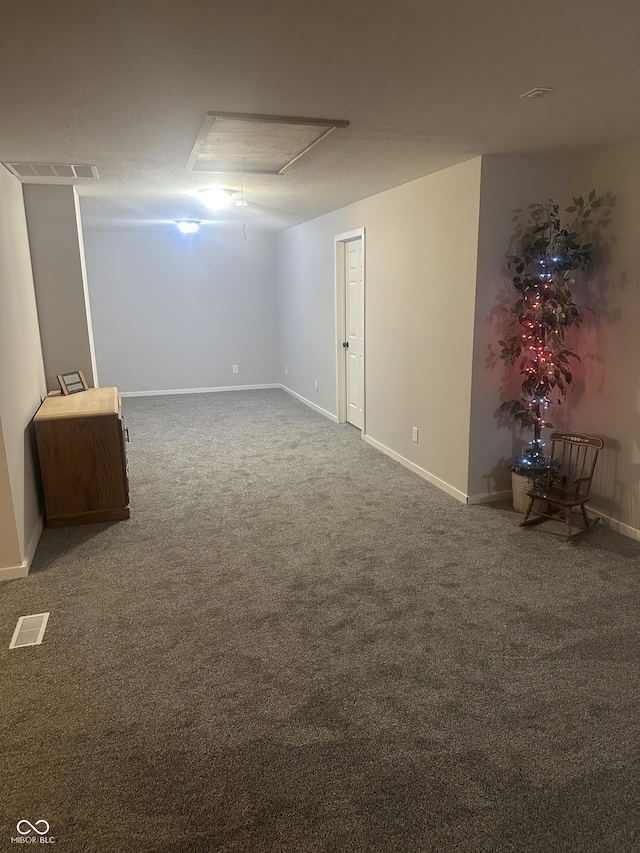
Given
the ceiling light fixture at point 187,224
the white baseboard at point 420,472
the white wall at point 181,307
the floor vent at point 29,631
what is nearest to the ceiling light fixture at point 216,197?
the ceiling light fixture at point 187,224

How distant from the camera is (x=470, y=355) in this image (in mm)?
4023

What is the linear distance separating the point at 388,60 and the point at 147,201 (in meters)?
3.96

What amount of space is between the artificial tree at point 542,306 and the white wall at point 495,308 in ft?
0.24

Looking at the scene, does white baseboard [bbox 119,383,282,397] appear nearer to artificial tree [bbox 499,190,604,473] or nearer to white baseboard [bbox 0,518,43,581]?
white baseboard [bbox 0,518,43,581]

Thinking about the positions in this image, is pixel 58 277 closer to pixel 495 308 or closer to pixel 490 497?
pixel 495 308

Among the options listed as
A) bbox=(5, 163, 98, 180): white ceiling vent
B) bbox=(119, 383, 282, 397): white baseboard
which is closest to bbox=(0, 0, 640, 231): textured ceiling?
bbox=(5, 163, 98, 180): white ceiling vent

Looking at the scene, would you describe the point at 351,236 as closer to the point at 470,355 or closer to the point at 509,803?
the point at 470,355

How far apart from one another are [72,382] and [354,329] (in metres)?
2.95

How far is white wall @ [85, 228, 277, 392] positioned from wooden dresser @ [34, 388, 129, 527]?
4.64 meters

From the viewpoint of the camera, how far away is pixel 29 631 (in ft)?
9.02

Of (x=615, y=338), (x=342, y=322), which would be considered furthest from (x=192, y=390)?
(x=615, y=338)

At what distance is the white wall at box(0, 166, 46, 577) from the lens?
3.21 meters

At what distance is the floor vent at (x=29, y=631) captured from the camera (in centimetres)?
A: 266

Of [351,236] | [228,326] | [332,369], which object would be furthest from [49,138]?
[228,326]
